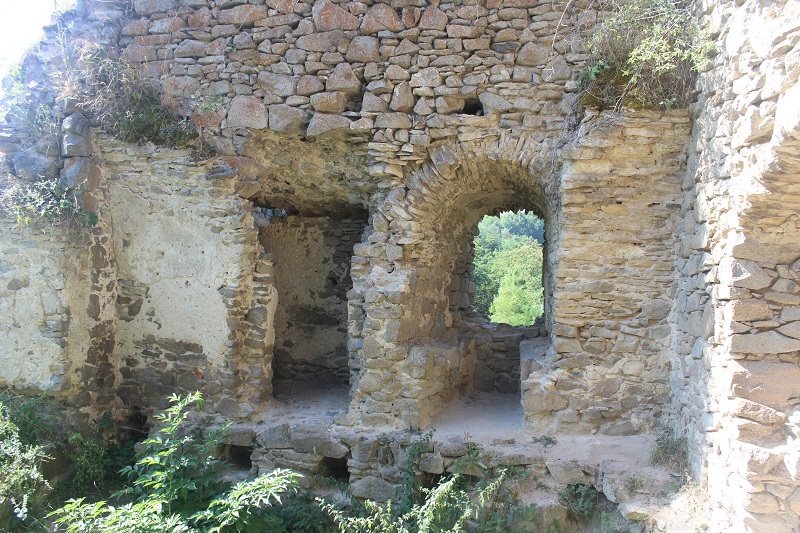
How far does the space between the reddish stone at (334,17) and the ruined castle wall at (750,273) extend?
2878 millimetres

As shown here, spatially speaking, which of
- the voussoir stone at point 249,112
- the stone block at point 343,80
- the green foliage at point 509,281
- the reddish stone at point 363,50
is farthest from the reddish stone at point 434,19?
the green foliage at point 509,281

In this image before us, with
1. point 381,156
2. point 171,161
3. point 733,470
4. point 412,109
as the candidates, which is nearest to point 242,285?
point 171,161

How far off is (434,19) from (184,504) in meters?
4.48

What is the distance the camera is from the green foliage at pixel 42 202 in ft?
17.1

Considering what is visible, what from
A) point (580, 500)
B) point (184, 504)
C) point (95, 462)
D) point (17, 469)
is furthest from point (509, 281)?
point (17, 469)

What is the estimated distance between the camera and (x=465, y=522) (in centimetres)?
457

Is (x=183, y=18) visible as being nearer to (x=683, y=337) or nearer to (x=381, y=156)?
(x=381, y=156)

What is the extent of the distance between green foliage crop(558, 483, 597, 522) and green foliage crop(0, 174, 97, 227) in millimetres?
4860

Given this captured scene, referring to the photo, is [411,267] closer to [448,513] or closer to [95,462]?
[448,513]

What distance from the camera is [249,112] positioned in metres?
5.34

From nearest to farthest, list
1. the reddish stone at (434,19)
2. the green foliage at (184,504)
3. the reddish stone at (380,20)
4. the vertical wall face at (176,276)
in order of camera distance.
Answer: the green foliage at (184,504) → the reddish stone at (434,19) → the reddish stone at (380,20) → the vertical wall face at (176,276)

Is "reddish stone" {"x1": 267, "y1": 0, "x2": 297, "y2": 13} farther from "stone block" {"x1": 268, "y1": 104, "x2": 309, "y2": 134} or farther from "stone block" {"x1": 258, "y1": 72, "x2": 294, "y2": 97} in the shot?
"stone block" {"x1": 268, "y1": 104, "x2": 309, "y2": 134}

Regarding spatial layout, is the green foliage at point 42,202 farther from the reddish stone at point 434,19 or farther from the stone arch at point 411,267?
the reddish stone at point 434,19

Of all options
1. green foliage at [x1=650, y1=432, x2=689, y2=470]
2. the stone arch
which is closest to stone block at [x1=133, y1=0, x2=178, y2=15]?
the stone arch
